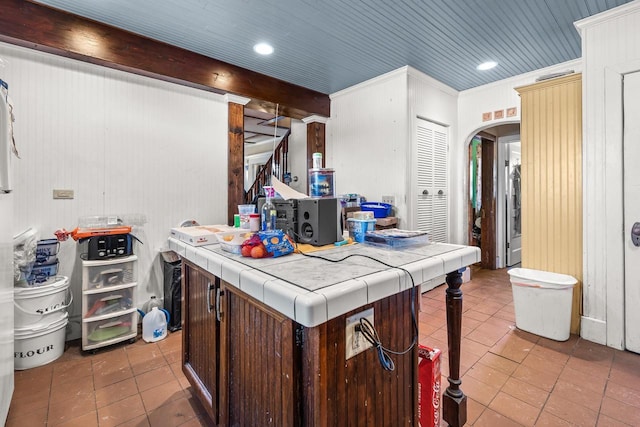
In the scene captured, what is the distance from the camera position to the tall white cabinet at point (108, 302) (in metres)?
2.41

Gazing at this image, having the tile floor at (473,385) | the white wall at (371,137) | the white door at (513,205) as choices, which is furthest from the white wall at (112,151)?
the white door at (513,205)

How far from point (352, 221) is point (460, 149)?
323 centimetres

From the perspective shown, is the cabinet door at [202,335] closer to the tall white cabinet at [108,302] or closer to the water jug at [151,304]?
the tall white cabinet at [108,302]

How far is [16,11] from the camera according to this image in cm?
223

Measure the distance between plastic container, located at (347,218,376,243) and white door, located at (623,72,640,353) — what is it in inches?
86.9

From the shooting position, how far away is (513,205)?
5.18 metres

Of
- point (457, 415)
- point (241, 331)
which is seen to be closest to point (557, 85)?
point (457, 415)

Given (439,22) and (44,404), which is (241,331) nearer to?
(44,404)

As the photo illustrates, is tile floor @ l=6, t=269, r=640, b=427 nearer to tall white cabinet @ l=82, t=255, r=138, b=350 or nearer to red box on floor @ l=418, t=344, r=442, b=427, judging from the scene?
tall white cabinet @ l=82, t=255, r=138, b=350

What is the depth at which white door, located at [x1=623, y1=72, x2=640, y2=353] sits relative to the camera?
90.5 inches

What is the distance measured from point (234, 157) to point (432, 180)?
252 centimetres

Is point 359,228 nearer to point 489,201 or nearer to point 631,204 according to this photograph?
point 631,204

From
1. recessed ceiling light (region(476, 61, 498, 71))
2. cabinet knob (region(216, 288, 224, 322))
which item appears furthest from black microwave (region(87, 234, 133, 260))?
recessed ceiling light (region(476, 61, 498, 71))

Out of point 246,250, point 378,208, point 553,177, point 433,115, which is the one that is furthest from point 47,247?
point 553,177
